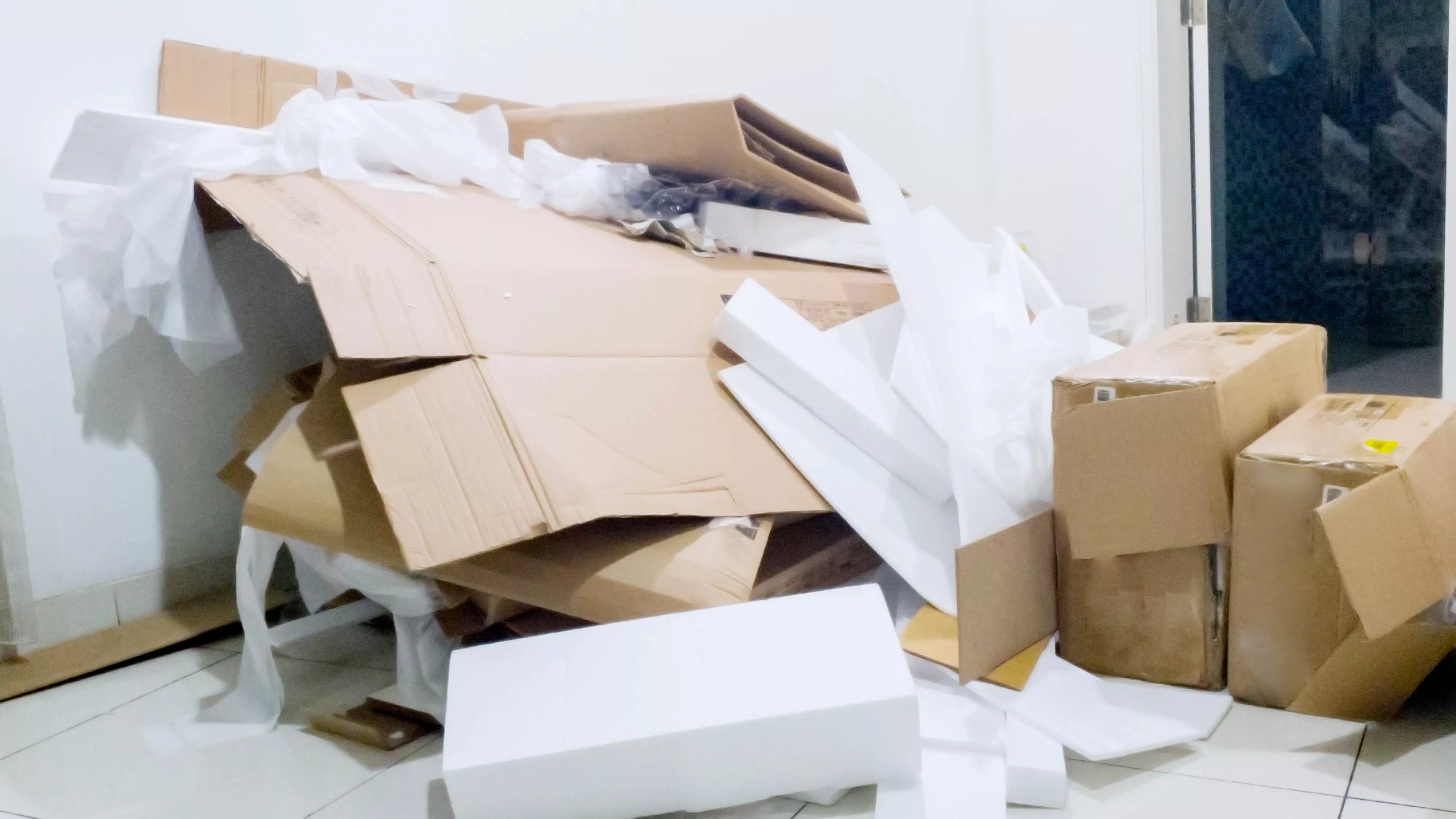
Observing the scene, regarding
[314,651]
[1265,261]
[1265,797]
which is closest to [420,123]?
[314,651]

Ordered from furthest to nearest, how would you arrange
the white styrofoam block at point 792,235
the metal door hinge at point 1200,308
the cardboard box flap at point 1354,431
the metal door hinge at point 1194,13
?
1. the metal door hinge at point 1200,308
2. the metal door hinge at point 1194,13
3. the white styrofoam block at point 792,235
4. the cardboard box flap at point 1354,431

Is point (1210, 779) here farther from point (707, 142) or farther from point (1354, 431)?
point (707, 142)

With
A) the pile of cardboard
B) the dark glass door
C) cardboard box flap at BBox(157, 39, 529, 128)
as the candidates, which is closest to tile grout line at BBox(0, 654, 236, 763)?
the pile of cardboard

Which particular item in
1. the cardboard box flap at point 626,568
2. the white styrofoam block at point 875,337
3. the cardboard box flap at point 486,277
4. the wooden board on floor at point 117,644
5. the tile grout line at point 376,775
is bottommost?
the tile grout line at point 376,775

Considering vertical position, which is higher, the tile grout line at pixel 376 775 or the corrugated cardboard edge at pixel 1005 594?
the corrugated cardboard edge at pixel 1005 594

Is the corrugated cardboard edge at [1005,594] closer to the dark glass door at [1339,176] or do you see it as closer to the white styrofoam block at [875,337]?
the white styrofoam block at [875,337]

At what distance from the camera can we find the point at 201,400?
167cm

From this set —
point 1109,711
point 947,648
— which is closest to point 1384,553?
point 1109,711

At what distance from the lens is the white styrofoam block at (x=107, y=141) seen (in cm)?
138

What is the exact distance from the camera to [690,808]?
1030 mm

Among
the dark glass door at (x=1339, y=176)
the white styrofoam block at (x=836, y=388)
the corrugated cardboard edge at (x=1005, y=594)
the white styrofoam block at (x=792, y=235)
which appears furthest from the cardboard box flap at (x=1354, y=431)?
the dark glass door at (x=1339, y=176)

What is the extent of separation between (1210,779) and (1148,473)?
13.3 inches

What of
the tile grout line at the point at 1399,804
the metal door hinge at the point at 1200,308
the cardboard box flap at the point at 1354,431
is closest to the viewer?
the tile grout line at the point at 1399,804

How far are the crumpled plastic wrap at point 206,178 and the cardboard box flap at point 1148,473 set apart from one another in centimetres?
98
